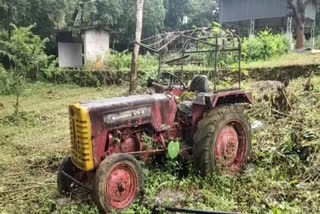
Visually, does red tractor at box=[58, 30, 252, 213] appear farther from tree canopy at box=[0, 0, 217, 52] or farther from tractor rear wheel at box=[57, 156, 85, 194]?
tree canopy at box=[0, 0, 217, 52]

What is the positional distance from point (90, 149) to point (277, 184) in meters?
2.12

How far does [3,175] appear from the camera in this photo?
4816 millimetres

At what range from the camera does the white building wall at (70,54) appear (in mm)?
20250

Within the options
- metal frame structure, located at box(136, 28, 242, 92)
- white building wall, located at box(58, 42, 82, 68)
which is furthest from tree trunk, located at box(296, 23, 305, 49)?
white building wall, located at box(58, 42, 82, 68)

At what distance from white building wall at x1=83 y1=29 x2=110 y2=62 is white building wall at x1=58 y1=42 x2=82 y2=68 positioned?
2.41 meters

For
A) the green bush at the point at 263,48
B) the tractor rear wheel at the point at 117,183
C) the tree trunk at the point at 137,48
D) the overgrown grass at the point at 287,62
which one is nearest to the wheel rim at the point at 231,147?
the tractor rear wheel at the point at 117,183

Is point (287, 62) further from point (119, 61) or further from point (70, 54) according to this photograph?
point (70, 54)

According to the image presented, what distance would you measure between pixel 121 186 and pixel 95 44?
1604cm

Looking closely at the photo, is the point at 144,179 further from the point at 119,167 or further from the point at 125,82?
the point at 125,82

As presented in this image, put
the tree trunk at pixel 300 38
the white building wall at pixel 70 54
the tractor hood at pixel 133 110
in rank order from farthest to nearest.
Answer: the white building wall at pixel 70 54, the tree trunk at pixel 300 38, the tractor hood at pixel 133 110

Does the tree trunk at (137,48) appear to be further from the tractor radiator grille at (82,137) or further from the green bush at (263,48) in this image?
the tractor radiator grille at (82,137)

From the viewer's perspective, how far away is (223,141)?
4.25 metres

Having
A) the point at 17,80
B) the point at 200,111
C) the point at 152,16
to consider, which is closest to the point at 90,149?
the point at 200,111

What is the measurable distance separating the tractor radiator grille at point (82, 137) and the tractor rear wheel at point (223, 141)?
50.2 inches
